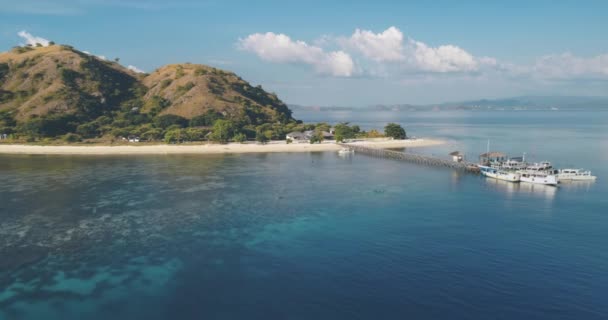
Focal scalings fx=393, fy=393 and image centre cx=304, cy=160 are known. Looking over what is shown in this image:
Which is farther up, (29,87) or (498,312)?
(29,87)

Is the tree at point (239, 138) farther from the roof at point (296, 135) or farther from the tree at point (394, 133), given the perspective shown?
the tree at point (394, 133)

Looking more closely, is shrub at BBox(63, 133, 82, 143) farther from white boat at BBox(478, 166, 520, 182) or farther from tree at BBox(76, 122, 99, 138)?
white boat at BBox(478, 166, 520, 182)

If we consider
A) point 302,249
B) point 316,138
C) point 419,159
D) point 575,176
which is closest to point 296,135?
point 316,138

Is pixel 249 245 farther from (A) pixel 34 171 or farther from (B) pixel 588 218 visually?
(A) pixel 34 171

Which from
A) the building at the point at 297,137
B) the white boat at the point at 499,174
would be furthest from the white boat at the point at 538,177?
the building at the point at 297,137

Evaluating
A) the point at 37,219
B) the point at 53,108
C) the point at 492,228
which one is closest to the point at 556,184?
the point at 492,228

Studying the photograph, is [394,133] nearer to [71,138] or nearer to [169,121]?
[169,121]
